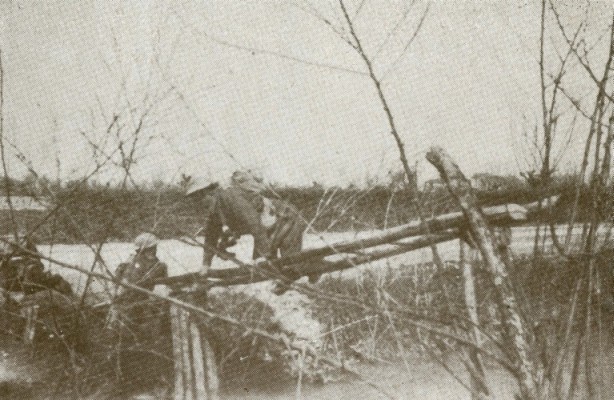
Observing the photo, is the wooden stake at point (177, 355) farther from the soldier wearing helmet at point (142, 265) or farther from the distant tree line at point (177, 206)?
the distant tree line at point (177, 206)

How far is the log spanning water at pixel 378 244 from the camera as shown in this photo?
3.92m

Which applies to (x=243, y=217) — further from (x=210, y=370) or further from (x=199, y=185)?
(x=210, y=370)

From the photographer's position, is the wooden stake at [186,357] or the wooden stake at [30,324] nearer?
the wooden stake at [186,357]

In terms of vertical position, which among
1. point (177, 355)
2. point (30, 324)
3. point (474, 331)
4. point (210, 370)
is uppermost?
point (474, 331)

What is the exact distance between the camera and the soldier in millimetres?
5996

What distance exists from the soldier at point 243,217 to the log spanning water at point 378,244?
0.57 meters

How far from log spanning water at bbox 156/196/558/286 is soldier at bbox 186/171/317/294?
1.87 ft

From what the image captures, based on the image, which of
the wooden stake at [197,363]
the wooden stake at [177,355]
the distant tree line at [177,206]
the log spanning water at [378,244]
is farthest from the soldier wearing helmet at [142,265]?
the wooden stake at [197,363]

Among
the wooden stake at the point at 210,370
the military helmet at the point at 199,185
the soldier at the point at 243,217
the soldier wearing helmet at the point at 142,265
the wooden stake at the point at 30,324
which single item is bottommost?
the wooden stake at the point at 210,370

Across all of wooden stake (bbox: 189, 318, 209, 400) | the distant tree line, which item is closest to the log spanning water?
the distant tree line

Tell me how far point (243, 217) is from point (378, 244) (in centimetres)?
203

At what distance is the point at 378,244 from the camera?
4.55 m

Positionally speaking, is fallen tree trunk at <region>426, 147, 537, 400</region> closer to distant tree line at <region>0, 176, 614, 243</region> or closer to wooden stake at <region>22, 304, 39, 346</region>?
distant tree line at <region>0, 176, 614, 243</region>

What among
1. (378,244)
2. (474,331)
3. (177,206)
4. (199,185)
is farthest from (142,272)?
(474,331)
